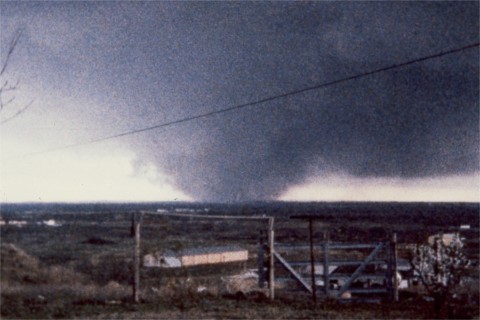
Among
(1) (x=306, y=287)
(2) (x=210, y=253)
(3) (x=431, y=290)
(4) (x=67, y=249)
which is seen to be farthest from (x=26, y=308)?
(4) (x=67, y=249)

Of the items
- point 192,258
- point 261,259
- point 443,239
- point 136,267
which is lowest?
point 192,258

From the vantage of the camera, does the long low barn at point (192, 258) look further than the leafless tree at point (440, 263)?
Yes

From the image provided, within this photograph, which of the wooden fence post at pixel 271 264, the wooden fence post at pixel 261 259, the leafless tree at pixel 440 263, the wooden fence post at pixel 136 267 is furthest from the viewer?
the wooden fence post at pixel 261 259

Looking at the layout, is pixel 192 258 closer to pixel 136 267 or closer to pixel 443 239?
pixel 136 267

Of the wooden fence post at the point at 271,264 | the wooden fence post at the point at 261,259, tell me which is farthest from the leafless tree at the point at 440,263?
the wooden fence post at the point at 261,259

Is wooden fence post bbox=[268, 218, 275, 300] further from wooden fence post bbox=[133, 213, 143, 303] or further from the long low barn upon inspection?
the long low barn

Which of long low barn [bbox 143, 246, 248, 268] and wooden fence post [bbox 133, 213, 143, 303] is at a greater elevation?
wooden fence post [bbox 133, 213, 143, 303]

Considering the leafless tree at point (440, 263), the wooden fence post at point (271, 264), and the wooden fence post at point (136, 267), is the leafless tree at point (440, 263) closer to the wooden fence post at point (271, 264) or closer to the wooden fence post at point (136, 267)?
the wooden fence post at point (271, 264)

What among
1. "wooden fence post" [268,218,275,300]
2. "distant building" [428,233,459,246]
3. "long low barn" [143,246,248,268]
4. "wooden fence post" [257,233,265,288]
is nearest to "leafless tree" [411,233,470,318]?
"distant building" [428,233,459,246]

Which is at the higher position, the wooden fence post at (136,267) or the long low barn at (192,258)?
the wooden fence post at (136,267)

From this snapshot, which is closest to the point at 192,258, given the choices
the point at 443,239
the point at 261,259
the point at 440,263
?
the point at 261,259
